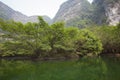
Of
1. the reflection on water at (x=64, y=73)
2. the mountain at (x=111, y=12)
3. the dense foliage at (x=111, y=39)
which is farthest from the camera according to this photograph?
the mountain at (x=111, y=12)

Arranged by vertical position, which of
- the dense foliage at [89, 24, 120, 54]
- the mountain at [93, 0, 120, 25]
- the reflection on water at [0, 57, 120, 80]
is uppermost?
the mountain at [93, 0, 120, 25]

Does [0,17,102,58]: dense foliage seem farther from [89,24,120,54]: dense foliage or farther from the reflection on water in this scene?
the reflection on water

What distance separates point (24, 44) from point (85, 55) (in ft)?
46.3

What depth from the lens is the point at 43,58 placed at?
41094mm

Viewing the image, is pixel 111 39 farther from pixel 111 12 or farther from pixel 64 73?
pixel 111 12

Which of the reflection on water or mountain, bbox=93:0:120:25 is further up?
mountain, bbox=93:0:120:25

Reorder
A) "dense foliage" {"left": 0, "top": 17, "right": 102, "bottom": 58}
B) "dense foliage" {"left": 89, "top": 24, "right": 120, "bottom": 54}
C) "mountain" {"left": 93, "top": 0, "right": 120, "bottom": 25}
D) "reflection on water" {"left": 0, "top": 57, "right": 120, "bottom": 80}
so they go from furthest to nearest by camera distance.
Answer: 1. "mountain" {"left": 93, "top": 0, "right": 120, "bottom": 25}
2. "dense foliage" {"left": 89, "top": 24, "right": 120, "bottom": 54}
3. "dense foliage" {"left": 0, "top": 17, "right": 102, "bottom": 58}
4. "reflection on water" {"left": 0, "top": 57, "right": 120, "bottom": 80}

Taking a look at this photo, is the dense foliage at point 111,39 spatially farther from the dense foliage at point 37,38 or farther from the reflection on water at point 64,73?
the reflection on water at point 64,73

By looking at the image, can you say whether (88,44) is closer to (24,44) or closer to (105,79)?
(24,44)

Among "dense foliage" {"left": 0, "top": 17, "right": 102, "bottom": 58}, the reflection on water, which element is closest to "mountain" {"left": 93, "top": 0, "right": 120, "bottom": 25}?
"dense foliage" {"left": 0, "top": 17, "right": 102, "bottom": 58}

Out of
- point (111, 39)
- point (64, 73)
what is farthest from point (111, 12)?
point (64, 73)

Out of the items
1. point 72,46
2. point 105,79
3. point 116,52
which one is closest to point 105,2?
point 116,52

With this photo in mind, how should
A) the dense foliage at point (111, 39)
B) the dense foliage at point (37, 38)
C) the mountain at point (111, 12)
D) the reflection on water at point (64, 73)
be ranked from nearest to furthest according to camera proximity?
the reflection on water at point (64, 73) < the dense foliage at point (37, 38) < the dense foliage at point (111, 39) < the mountain at point (111, 12)

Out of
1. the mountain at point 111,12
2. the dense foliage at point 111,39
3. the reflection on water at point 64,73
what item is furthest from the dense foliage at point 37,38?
the mountain at point 111,12
